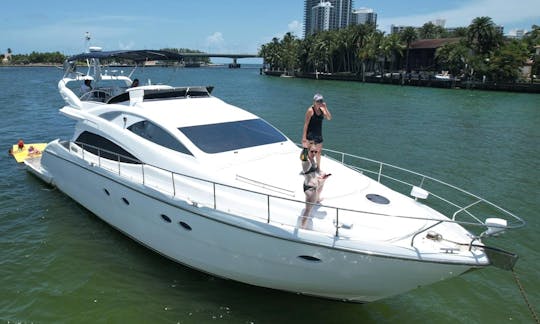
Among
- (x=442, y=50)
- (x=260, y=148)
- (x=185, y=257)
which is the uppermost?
(x=442, y=50)

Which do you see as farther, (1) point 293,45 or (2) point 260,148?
(1) point 293,45

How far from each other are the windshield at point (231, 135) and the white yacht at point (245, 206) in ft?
0.08

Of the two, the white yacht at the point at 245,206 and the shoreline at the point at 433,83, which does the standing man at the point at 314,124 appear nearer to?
→ the white yacht at the point at 245,206

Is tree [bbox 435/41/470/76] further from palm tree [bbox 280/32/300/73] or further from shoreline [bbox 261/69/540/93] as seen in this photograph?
palm tree [bbox 280/32/300/73]

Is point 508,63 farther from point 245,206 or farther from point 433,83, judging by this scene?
point 245,206

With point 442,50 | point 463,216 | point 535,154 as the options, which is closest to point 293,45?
point 442,50

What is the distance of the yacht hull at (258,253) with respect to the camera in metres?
5.25

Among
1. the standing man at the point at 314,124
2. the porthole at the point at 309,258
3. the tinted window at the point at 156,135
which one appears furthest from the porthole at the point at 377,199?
the tinted window at the point at 156,135

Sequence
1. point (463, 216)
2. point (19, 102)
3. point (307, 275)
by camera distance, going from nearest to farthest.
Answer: point (307, 275) < point (463, 216) < point (19, 102)

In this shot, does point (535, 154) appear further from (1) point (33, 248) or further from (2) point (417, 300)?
(1) point (33, 248)

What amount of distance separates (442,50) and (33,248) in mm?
74377

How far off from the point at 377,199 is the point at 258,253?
6.93ft

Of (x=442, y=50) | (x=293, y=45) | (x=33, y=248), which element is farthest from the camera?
(x=293, y=45)

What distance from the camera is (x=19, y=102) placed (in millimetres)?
32375
